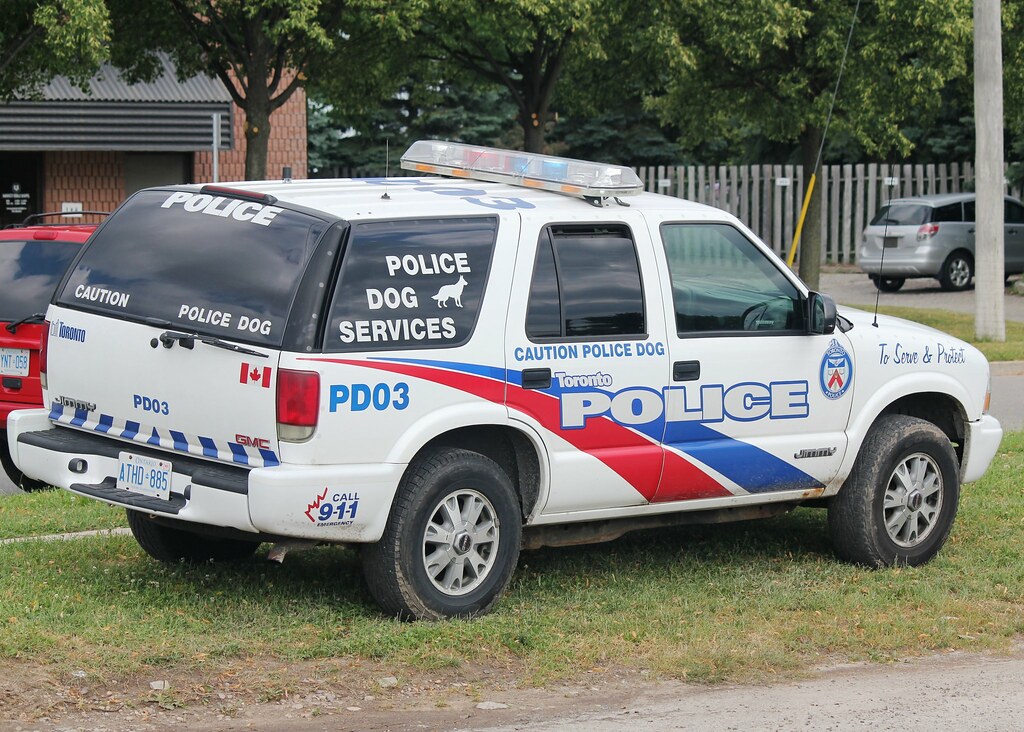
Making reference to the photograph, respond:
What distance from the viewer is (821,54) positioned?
22828 mm

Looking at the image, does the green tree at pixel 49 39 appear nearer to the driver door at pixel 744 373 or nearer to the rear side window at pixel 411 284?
the driver door at pixel 744 373

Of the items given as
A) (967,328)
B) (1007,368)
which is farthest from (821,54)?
(1007,368)

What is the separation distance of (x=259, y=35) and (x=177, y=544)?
1499cm

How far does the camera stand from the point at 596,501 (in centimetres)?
676

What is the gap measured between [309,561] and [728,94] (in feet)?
63.1

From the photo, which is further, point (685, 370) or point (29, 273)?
point (29, 273)

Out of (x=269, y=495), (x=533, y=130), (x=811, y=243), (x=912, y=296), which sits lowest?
(x=269, y=495)

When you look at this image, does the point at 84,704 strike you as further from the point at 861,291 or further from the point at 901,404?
the point at 861,291

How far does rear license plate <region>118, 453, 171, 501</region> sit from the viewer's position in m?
6.20

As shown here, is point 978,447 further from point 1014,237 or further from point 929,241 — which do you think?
point 1014,237

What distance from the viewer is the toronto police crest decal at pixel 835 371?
734 centimetres

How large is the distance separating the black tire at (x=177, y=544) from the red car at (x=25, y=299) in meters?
2.65

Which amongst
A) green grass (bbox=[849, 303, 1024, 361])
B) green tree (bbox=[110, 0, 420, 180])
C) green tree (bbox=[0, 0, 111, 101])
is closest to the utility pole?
green grass (bbox=[849, 303, 1024, 361])

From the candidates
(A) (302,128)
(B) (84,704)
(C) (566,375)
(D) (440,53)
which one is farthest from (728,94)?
(B) (84,704)
